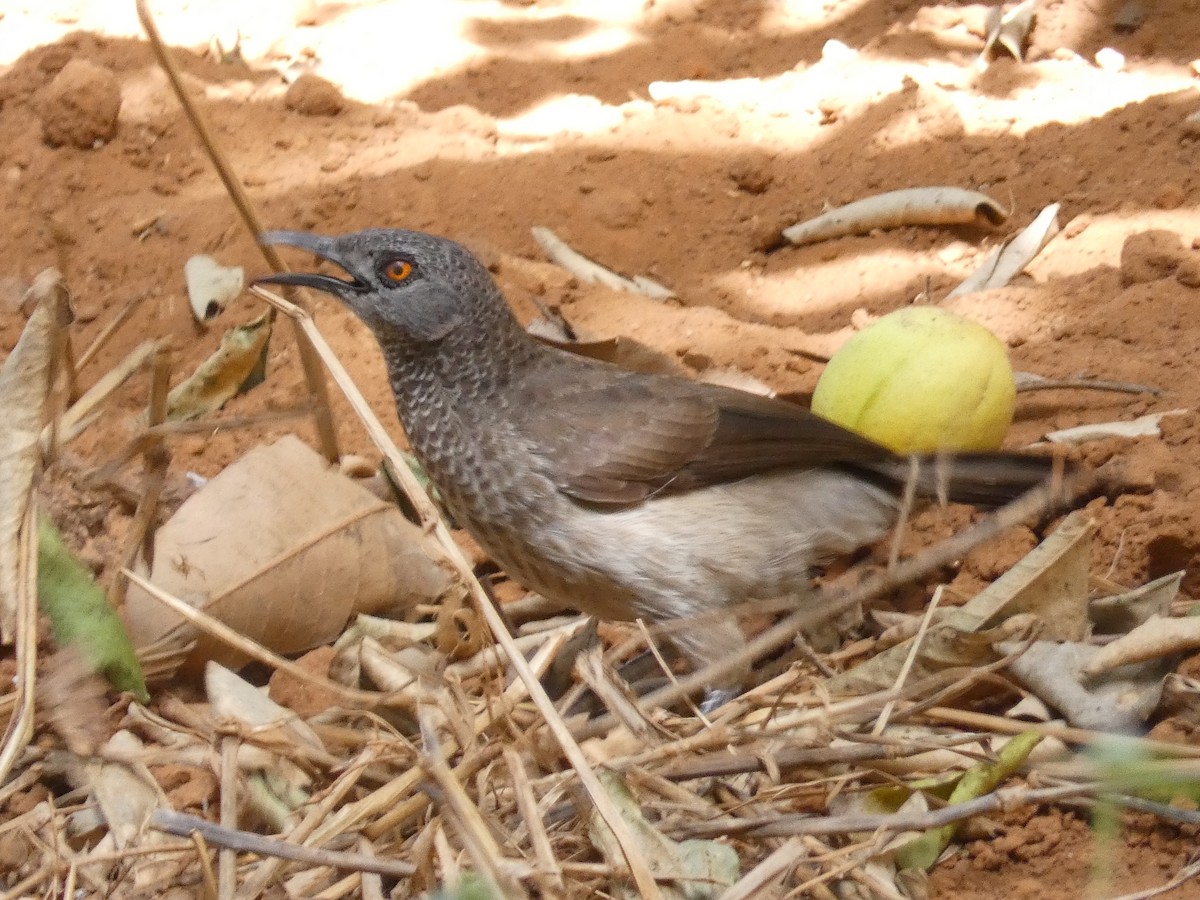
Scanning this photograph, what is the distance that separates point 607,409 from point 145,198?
2672 millimetres

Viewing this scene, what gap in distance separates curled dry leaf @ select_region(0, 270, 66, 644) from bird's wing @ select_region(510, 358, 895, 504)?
1.15 m

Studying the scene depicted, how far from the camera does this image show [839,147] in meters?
5.30

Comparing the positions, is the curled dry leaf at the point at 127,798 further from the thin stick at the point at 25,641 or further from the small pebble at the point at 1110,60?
the small pebble at the point at 1110,60

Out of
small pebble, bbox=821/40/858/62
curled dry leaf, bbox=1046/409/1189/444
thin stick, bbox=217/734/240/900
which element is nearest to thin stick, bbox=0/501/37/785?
thin stick, bbox=217/734/240/900

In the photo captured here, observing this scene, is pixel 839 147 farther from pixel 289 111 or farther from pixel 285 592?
pixel 285 592

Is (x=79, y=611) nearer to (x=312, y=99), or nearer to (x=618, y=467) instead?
(x=618, y=467)

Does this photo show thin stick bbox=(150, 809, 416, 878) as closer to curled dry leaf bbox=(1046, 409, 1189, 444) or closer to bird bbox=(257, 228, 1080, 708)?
bird bbox=(257, 228, 1080, 708)

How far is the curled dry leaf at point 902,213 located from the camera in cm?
470

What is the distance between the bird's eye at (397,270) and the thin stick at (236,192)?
26 centimetres

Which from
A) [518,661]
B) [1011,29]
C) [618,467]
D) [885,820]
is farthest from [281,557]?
[1011,29]

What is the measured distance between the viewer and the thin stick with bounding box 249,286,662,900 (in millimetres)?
1925

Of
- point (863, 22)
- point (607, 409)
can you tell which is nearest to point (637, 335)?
point (607, 409)

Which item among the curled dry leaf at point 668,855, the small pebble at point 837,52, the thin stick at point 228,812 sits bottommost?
the curled dry leaf at point 668,855

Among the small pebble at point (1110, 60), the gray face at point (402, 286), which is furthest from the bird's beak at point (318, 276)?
the small pebble at point (1110, 60)
